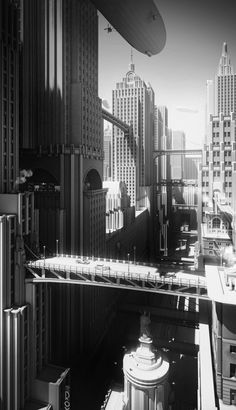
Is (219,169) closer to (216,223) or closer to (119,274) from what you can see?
(216,223)

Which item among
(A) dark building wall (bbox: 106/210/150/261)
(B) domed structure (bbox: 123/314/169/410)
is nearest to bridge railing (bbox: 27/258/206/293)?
(B) domed structure (bbox: 123/314/169/410)

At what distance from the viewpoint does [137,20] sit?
18656 millimetres

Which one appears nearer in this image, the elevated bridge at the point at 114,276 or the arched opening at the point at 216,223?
the elevated bridge at the point at 114,276

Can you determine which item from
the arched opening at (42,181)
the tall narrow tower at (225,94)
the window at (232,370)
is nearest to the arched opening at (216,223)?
the arched opening at (42,181)

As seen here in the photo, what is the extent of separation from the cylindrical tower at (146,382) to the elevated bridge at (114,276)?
10.1 metres

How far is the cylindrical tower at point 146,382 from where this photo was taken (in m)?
39.3

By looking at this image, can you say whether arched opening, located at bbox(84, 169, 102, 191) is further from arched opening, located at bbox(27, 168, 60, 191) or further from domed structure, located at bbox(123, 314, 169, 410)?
domed structure, located at bbox(123, 314, 169, 410)

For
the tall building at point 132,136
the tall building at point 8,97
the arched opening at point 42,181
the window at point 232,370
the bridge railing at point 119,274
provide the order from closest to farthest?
the window at point 232,370
the bridge railing at point 119,274
the tall building at point 8,97
the arched opening at point 42,181
the tall building at point 132,136

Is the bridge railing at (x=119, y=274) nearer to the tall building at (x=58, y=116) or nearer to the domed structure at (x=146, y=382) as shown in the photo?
the domed structure at (x=146, y=382)

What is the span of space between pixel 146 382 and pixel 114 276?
46.0 ft

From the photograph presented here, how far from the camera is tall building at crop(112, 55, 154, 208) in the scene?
137m

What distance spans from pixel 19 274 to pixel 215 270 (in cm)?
2792

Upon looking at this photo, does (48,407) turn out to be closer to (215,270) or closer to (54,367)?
(54,367)

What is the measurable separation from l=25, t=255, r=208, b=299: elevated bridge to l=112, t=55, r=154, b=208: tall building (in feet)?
309
